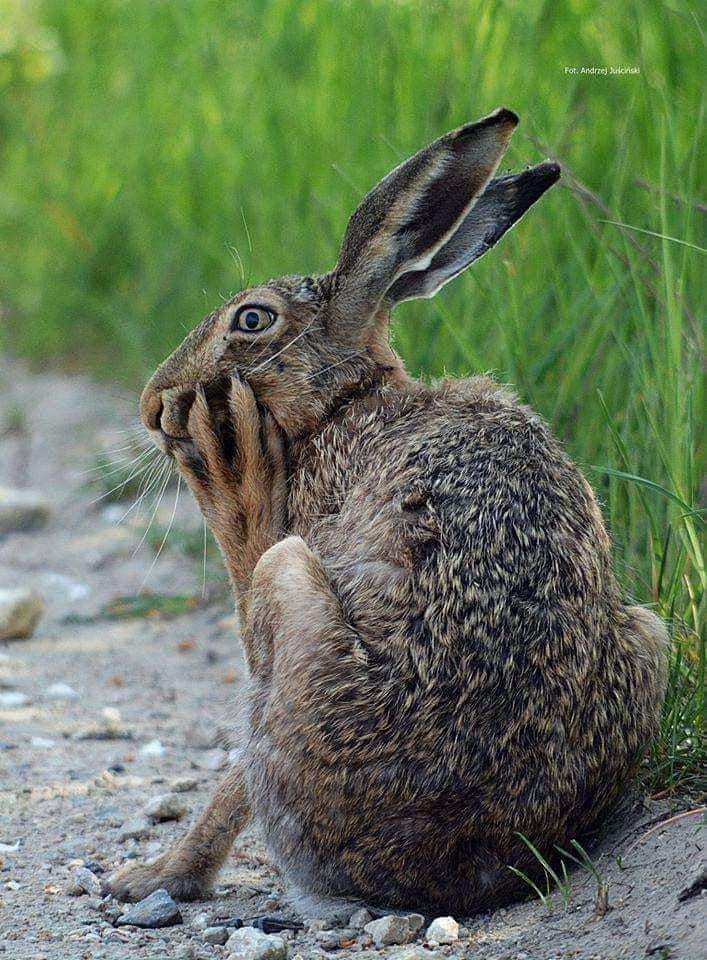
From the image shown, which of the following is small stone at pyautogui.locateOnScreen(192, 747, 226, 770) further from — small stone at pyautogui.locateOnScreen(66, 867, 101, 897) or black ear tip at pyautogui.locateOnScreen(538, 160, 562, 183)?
black ear tip at pyautogui.locateOnScreen(538, 160, 562, 183)

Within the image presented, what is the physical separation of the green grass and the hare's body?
0.94ft

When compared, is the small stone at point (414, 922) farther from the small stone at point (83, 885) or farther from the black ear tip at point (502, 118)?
the black ear tip at point (502, 118)

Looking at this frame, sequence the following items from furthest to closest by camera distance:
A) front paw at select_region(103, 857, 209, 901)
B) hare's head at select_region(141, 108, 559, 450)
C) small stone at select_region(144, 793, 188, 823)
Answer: small stone at select_region(144, 793, 188, 823)
hare's head at select_region(141, 108, 559, 450)
front paw at select_region(103, 857, 209, 901)

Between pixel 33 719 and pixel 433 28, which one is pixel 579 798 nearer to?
pixel 33 719

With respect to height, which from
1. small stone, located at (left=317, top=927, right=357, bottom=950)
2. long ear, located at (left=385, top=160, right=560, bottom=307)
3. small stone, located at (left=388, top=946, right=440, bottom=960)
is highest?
long ear, located at (left=385, top=160, right=560, bottom=307)

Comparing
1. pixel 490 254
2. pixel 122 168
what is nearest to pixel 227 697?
pixel 490 254

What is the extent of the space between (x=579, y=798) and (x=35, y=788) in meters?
1.86

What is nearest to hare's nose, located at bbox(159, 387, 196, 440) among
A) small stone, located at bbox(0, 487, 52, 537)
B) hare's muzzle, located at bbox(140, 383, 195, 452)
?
hare's muzzle, located at bbox(140, 383, 195, 452)

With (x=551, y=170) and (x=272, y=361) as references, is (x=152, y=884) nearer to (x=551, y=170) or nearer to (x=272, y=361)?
(x=272, y=361)

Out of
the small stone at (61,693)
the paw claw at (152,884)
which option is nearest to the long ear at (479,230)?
the paw claw at (152,884)

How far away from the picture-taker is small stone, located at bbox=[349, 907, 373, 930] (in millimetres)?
3389

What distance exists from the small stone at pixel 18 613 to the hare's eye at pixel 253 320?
229cm

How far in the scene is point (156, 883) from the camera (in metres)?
3.77

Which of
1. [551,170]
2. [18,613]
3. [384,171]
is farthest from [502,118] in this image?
[18,613]
